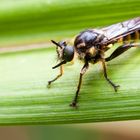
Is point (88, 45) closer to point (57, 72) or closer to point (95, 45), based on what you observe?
point (95, 45)

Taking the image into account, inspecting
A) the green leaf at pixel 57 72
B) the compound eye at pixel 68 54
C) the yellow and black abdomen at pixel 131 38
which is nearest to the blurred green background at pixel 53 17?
the green leaf at pixel 57 72

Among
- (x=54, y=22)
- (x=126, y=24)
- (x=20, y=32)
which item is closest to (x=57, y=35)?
(x=54, y=22)

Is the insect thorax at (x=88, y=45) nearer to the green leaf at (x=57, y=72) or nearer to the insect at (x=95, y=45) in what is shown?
the insect at (x=95, y=45)

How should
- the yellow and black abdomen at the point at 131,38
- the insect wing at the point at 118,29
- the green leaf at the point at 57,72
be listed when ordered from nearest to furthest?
the green leaf at the point at 57,72 < the insect wing at the point at 118,29 < the yellow and black abdomen at the point at 131,38

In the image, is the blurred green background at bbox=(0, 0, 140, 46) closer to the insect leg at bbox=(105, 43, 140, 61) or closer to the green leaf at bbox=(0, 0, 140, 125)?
the green leaf at bbox=(0, 0, 140, 125)

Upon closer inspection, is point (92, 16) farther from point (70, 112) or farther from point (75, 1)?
point (70, 112)

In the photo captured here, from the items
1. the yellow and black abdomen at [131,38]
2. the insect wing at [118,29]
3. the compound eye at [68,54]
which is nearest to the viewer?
the compound eye at [68,54]
